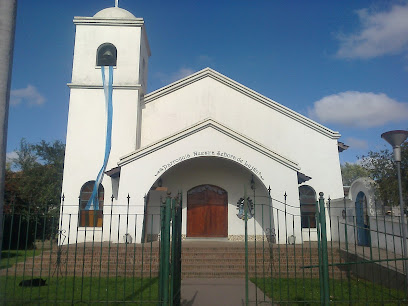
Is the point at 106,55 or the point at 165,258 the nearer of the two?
the point at 165,258

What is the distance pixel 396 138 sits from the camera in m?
9.33

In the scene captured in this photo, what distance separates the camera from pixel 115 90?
59.2 ft

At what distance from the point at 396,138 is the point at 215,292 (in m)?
6.03

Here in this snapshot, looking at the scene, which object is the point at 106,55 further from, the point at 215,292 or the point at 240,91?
the point at 215,292

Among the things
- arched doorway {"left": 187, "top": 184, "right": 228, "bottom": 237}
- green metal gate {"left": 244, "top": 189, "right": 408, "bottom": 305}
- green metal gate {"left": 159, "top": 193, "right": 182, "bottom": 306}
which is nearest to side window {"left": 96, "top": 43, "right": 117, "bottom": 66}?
arched doorway {"left": 187, "top": 184, "right": 228, "bottom": 237}

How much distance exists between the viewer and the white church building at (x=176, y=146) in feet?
49.3

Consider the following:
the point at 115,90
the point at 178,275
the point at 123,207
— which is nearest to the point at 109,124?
the point at 115,90

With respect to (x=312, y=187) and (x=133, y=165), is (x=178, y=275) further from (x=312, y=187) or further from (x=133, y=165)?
(x=312, y=187)

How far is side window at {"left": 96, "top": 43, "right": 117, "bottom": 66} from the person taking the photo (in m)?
18.5

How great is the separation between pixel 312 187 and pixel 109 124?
10362mm

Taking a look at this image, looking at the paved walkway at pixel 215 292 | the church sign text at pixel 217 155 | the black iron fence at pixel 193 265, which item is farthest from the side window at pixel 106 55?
the paved walkway at pixel 215 292

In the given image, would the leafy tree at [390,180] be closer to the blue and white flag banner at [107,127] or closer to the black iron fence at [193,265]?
the black iron fence at [193,265]

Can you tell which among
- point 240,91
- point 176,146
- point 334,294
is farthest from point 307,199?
point 334,294

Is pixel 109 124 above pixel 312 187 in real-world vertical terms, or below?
above
